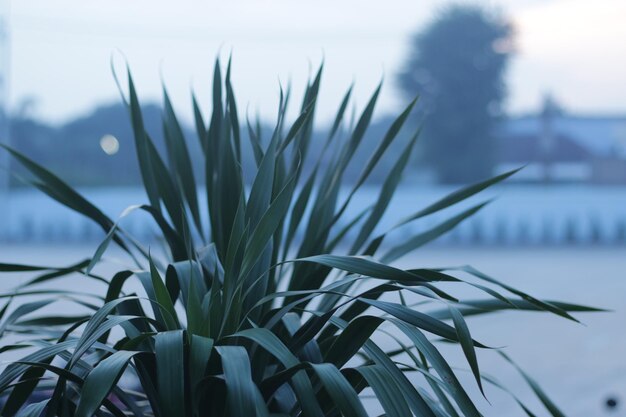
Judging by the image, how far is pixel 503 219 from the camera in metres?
10.9

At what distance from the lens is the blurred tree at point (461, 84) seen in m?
11.8

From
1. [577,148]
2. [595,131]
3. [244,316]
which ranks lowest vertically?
[244,316]

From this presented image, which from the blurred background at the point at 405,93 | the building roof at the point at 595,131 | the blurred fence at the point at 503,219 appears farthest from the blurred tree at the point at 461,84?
the building roof at the point at 595,131

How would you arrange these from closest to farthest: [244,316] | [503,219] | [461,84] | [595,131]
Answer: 1. [244,316]
2. [503,219]
3. [595,131]
4. [461,84]

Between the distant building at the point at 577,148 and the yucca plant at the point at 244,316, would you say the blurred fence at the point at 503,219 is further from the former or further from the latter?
the yucca plant at the point at 244,316

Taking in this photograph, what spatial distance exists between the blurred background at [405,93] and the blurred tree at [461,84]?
0.02 meters

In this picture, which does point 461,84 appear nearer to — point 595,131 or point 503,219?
point 595,131

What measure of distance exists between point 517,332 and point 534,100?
7.52 meters

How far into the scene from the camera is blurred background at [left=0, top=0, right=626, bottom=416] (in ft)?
34.3

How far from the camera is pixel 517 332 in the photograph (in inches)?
176

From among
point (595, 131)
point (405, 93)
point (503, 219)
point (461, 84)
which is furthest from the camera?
point (405, 93)

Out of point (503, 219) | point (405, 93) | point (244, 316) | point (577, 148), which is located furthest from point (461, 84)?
point (244, 316)

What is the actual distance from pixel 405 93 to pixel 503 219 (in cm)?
250

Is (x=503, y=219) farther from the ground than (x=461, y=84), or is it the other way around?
(x=461, y=84)
